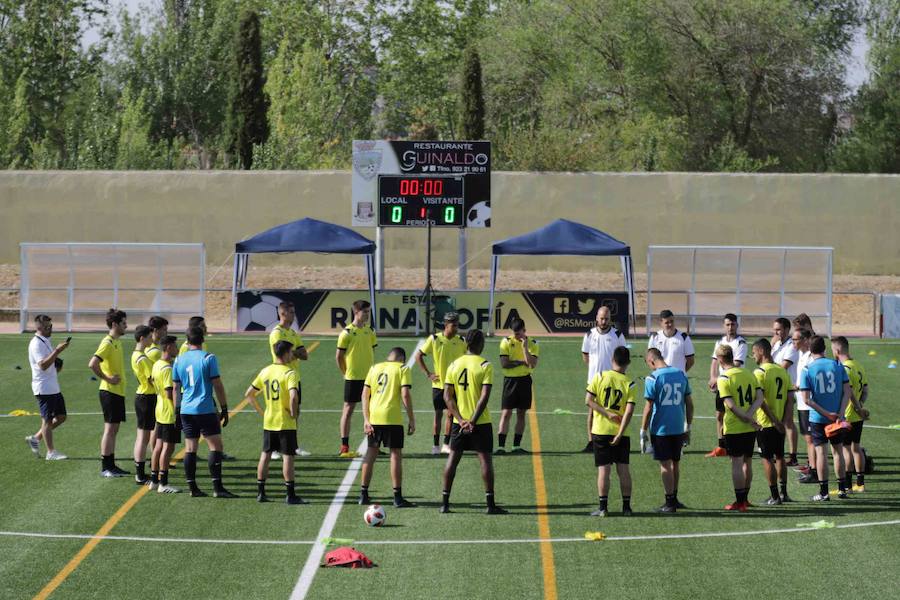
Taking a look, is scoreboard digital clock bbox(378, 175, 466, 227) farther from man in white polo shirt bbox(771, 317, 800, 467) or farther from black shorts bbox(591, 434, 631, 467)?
black shorts bbox(591, 434, 631, 467)

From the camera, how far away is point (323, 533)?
15203mm

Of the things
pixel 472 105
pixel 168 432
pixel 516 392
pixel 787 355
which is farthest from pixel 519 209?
pixel 168 432

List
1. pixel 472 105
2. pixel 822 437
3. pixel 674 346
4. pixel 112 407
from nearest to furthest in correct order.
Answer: pixel 822 437 < pixel 112 407 < pixel 674 346 < pixel 472 105

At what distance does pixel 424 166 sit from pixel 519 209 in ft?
A: 47.7

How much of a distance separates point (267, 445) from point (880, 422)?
11582 millimetres

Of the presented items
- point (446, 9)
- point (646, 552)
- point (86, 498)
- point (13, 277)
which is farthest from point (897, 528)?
point (446, 9)

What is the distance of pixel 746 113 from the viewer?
207ft

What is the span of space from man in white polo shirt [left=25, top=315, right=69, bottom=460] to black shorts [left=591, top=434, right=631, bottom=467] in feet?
24.7

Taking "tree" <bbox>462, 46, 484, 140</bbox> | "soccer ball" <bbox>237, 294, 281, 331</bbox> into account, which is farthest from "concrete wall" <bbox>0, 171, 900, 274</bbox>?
"soccer ball" <bbox>237, 294, 281, 331</bbox>

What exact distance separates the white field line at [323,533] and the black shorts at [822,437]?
5703 mm

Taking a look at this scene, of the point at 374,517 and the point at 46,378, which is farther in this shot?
the point at 46,378

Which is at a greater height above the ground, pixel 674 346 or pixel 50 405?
pixel 674 346

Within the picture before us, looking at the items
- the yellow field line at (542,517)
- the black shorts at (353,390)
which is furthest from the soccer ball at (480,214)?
the black shorts at (353,390)

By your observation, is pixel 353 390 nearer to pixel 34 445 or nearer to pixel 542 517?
pixel 34 445
